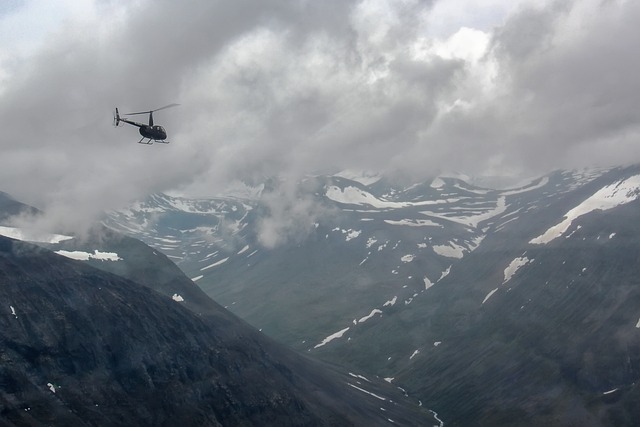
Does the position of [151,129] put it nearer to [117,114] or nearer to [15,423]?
[117,114]

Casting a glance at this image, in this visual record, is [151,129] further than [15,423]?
No

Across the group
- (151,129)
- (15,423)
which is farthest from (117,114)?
(15,423)

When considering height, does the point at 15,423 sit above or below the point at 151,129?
below

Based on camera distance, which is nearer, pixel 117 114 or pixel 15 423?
pixel 117 114

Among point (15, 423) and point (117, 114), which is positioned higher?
point (117, 114)
